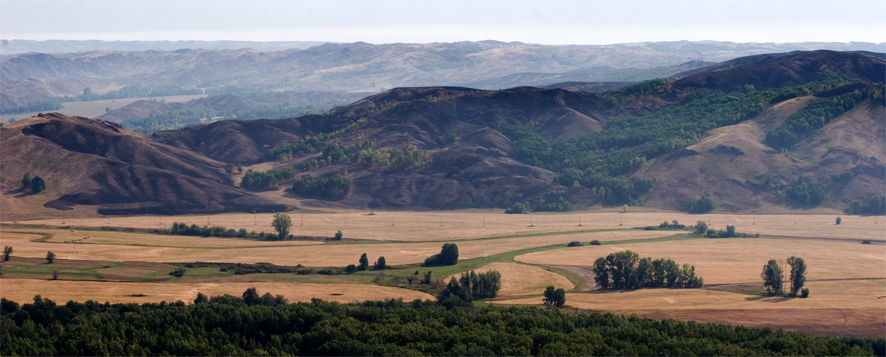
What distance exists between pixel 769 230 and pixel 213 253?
115 meters

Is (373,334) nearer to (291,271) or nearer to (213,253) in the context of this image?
(291,271)

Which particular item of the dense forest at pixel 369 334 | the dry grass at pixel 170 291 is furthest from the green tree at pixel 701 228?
the dense forest at pixel 369 334

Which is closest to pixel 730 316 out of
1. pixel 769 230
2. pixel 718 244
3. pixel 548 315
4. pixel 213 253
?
pixel 548 315

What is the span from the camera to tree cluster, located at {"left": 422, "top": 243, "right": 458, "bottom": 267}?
13588 cm

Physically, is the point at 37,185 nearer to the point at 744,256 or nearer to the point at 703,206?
the point at 744,256

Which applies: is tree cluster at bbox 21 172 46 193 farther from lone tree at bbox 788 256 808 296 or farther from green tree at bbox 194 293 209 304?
lone tree at bbox 788 256 808 296

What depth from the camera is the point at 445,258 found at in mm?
136375

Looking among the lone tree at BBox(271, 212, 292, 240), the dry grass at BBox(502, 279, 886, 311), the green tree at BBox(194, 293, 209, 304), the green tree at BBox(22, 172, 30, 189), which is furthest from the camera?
the green tree at BBox(22, 172, 30, 189)

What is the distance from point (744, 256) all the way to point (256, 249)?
90.1m

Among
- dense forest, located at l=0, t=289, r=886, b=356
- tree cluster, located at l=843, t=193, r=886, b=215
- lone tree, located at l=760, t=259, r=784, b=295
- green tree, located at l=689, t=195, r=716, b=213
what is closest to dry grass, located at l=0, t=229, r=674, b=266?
green tree, located at l=689, t=195, r=716, b=213

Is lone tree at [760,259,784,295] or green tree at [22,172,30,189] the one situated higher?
green tree at [22,172,30,189]

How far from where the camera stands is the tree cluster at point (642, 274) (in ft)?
392

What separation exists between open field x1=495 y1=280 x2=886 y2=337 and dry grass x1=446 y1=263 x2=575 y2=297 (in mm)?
5612

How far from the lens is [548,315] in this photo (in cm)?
9056
